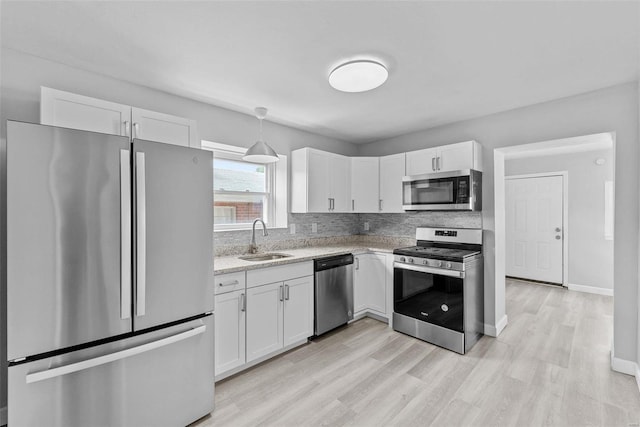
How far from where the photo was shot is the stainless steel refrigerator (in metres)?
1.36

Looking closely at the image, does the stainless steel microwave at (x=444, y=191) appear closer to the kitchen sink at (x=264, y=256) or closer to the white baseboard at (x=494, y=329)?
the white baseboard at (x=494, y=329)

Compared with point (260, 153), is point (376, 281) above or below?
below

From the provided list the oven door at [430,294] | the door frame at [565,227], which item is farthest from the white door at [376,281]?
the door frame at [565,227]

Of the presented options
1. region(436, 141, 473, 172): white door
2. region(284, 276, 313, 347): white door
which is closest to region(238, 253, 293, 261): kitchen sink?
region(284, 276, 313, 347): white door

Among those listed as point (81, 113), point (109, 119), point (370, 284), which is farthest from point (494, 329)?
point (81, 113)

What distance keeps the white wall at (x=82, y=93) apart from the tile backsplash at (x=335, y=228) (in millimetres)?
1070

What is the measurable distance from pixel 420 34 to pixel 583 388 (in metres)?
2.84

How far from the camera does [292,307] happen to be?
279 centimetres

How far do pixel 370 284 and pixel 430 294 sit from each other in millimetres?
790

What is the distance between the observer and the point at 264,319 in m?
2.56

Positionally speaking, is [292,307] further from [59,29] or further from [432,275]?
[59,29]

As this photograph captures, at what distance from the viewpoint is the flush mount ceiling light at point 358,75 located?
80.0 inches

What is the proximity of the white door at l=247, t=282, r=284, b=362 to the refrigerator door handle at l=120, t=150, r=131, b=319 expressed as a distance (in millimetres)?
992

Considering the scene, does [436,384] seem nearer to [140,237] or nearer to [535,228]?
[140,237]
